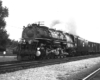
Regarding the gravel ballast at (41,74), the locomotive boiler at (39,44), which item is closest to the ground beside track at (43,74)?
the gravel ballast at (41,74)

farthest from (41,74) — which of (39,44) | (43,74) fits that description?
(39,44)

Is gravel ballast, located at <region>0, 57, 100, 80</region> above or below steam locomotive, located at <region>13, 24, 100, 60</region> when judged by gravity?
below

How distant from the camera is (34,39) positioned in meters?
15.1

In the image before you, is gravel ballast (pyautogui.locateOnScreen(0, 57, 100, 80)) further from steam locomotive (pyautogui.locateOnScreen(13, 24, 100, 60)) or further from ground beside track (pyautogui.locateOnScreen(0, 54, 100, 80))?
steam locomotive (pyautogui.locateOnScreen(13, 24, 100, 60))

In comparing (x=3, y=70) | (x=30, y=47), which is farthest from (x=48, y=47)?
(x=3, y=70)

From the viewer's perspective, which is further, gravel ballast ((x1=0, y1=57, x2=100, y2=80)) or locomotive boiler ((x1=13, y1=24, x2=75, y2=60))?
locomotive boiler ((x1=13, y1=24, x2=75, y2=60))

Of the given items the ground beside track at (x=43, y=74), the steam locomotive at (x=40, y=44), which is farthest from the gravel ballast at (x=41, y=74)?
the steam locomotive at (x=40, y=44)

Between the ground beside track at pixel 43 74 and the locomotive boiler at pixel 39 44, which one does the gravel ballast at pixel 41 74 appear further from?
the locomotive boiler at pixel 39 44

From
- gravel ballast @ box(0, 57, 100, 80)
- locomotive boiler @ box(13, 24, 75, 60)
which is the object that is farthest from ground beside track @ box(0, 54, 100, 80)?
locomotive boiler @ box(13, 24, 75, 60)

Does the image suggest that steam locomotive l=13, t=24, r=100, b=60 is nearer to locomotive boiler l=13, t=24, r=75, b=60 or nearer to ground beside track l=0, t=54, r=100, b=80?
locomotive boiler l=13, t=24, r=75, b=60

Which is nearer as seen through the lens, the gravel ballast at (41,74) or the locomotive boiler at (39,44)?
the gravel ballast at (41,74)

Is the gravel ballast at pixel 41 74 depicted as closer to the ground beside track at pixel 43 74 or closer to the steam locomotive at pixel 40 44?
the ground beside track at pixel 43 74

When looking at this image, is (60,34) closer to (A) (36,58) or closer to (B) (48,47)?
(B) (48,47)

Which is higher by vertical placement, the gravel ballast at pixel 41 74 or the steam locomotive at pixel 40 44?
the steam locomotive at pixel 40 44
